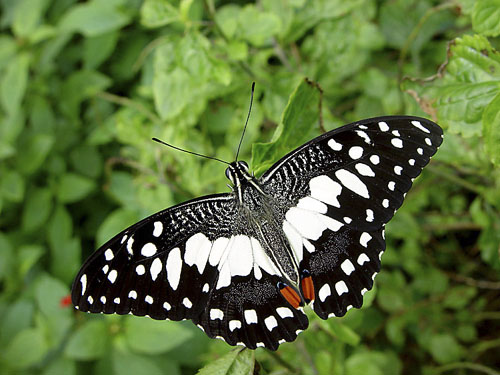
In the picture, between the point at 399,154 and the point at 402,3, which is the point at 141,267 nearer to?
the point at 399,154

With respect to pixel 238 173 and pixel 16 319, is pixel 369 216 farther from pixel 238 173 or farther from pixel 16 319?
pixel 16 319

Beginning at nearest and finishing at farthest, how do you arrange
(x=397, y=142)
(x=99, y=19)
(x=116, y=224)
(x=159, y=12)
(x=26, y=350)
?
(x=397, y=142), (x=159, y=12), (x=116, y=224), (x=26, y=350), (x=99, y=19)

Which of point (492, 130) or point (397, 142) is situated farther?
point (397, 142)

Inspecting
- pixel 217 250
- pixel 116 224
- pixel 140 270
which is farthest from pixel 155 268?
pixel 116 224

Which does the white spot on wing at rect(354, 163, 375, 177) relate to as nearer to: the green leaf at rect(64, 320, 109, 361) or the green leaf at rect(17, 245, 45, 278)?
the green leaf at rect(64, 320, 109, 361)

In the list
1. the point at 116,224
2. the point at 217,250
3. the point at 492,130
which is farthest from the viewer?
the point at 116,224
